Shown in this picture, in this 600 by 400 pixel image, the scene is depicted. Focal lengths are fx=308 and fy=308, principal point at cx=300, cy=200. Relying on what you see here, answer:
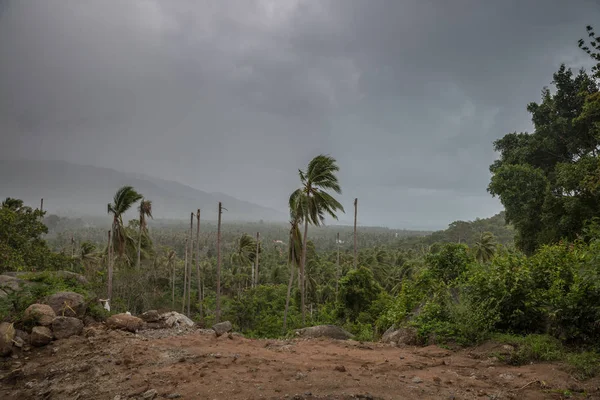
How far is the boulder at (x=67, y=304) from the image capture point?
9.66m

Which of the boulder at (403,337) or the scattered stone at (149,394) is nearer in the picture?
the scattered stone at (149,394)

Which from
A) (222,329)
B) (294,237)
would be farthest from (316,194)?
(222,329)

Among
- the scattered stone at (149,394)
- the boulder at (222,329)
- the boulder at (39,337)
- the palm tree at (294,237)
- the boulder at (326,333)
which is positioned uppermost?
the palm tree at (294,237)

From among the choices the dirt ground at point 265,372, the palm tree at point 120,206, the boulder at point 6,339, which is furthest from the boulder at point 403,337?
the palm tree at point 120,206

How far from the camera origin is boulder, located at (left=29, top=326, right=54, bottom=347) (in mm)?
8055

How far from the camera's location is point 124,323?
996 centimetres

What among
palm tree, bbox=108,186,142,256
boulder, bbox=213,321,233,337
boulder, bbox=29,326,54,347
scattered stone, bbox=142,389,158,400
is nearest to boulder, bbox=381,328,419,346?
boulder, bbox=213,321,233,337

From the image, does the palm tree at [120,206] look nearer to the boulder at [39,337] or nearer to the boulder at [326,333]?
the boulder at [39,337]

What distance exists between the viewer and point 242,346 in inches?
317

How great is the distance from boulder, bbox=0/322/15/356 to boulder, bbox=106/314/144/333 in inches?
92.1

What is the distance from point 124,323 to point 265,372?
6.67 m

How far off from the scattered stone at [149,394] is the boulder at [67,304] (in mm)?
6446

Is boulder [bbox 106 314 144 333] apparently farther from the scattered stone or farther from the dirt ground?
the scattered stone

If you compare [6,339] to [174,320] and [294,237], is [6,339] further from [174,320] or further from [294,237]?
[294,237]
